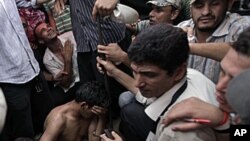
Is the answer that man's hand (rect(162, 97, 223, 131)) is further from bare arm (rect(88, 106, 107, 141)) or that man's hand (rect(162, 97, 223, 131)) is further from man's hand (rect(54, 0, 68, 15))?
man's hand (rect(54, 0, 68, 15))

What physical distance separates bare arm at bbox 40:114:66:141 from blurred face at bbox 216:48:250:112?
187 centimetres

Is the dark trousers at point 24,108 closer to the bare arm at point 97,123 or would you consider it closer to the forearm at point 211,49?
the bare arm at point 97,123

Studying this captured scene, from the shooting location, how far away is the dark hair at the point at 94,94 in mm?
3049

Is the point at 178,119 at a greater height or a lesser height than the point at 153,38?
lesser

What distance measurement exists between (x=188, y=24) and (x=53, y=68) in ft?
5.29

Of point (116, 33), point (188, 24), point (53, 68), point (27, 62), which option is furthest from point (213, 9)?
point (53, 68)

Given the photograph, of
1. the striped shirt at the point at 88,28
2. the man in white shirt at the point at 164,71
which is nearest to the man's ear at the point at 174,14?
the striped shirt at the point at 88,28

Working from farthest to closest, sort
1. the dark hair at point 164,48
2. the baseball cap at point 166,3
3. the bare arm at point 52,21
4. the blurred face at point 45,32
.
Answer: the bare arm at point 52,21, the blurred face at point 45,32, the baseball cap at point 166,3, the dark hair at point 164,48

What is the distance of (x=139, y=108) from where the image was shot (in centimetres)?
248

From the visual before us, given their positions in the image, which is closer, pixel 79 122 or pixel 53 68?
pixel 79 122

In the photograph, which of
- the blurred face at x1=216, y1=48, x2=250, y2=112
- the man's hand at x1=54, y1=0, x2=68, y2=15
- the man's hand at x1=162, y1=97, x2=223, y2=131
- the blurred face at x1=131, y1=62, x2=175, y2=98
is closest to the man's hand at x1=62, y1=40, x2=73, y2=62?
the man's hand at x1=54, y1=0, x2=68, y2=15

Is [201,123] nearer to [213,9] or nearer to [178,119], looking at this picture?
[178,119]

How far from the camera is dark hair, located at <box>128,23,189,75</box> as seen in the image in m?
1.81

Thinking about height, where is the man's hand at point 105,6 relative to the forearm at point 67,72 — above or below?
above
